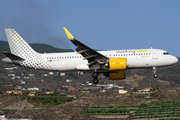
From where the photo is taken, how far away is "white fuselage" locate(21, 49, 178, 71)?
44.4 m

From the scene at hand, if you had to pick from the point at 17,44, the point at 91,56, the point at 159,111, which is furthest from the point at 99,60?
the point at 159,111

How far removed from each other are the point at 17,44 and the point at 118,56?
59.7 feet

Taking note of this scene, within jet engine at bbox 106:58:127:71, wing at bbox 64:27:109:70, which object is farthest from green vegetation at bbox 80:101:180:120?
jet engine at bbox 106:58:127:71

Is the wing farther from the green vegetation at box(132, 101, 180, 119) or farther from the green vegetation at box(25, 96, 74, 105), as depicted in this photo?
the green vegetation at box(25, 96, 74, 105)

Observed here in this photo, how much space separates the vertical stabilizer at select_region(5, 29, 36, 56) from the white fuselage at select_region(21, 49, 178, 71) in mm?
2827

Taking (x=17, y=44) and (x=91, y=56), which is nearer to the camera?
(x=91, y=56)

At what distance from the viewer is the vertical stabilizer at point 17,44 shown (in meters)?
48.0

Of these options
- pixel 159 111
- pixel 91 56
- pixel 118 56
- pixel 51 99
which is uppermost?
pixel 118 56

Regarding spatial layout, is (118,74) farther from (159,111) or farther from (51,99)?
(51,99)

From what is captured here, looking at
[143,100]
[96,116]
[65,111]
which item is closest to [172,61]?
[96,116]

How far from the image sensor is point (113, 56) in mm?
44406

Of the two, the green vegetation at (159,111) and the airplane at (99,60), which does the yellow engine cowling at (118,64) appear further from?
the green vegetation at (159,111)

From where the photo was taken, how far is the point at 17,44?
159ft

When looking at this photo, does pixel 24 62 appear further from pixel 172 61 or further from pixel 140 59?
pixel 172 61
